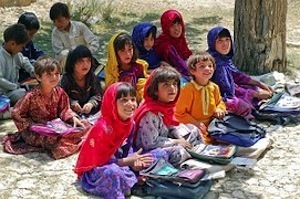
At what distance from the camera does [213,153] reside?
14.1 feet

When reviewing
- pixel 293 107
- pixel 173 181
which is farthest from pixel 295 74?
pixel 173 181

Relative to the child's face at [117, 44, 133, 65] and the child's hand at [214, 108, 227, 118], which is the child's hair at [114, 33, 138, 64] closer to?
the child's face at [117, 44, 133, 65]

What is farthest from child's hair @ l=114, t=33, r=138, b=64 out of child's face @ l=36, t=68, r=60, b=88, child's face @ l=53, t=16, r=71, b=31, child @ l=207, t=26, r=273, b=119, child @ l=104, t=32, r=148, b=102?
child's face @ l=53, t=16, r=71, b=31

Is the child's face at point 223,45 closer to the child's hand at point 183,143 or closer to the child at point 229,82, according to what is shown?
the child at point 229,82

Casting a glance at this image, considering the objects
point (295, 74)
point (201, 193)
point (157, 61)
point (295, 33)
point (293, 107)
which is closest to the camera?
point (201, 193)

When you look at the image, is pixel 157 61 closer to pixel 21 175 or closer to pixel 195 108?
pixel 195 108

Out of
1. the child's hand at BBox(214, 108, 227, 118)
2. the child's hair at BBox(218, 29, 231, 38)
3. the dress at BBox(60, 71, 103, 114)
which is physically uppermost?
the child's hair at BBox(218, 29, 231, 38)

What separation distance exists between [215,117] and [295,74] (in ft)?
7.80

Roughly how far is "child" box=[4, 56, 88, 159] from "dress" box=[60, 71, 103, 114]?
37cm

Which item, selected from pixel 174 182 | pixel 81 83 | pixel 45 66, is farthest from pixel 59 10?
pixel 174 182

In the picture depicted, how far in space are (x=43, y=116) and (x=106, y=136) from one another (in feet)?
3.18

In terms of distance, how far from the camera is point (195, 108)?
4.88 m

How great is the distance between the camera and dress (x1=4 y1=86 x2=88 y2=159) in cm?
461

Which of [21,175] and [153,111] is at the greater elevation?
[153,111]
